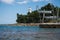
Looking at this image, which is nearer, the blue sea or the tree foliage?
the blue sea

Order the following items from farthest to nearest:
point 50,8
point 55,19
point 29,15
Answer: point 50,8, point 29,15, point 55,19

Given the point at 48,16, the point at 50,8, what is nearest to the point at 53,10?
the point at 50,8

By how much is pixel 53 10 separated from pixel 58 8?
126 centimetres

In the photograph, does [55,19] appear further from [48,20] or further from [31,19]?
[31,19]

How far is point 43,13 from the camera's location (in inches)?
1716

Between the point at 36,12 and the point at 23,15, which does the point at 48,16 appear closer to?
the point at 36,12

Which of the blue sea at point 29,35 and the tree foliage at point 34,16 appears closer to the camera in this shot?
the blue sea at point 29,35

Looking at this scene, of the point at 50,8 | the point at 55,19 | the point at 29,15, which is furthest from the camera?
the point at 50,8

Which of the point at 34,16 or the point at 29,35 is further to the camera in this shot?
the point at 34,16

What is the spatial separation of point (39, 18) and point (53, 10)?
4.57 meters

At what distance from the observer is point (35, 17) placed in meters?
42.7

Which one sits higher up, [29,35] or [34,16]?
[29,35]

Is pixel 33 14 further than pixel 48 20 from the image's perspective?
Yes

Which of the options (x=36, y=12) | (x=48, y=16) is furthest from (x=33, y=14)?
(x=48, y=16)
